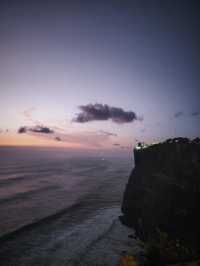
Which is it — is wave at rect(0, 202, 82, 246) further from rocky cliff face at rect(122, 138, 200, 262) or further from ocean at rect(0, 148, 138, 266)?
rocky cliff face at rect(122, 138, 200, 262)

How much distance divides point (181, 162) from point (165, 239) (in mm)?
11375

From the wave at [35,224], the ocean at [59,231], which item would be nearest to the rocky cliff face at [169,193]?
the ocean at [59,231]

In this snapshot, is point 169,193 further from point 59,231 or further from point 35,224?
point 35,224

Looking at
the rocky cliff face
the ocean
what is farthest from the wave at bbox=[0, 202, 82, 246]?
the rocky cliff face

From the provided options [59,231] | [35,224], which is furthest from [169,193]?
[35,224]

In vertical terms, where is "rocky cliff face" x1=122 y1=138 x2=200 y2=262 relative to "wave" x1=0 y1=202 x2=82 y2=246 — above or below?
above

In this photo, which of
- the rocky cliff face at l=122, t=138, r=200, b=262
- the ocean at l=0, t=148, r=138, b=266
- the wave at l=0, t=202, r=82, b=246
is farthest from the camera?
the wave at l=0, t=202, r=82, b=246

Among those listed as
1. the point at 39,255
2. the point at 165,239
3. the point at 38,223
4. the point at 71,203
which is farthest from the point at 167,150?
the point at 71,203

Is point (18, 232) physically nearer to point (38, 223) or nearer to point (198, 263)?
point (38, 223)

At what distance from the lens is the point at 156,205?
28844 mm

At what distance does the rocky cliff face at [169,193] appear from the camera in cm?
2492

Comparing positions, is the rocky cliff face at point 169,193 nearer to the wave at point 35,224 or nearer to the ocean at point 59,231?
the ocean at point 59,231

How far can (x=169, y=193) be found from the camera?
27.8 metres

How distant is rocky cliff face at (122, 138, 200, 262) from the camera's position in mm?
24922
